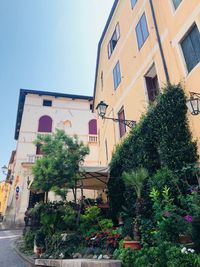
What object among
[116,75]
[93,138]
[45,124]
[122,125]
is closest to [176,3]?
[116,75]

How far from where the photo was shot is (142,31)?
35.2 ft

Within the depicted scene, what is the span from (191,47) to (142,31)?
408 cm

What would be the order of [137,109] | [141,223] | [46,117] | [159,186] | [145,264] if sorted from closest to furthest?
[145,264] < [141,223] < [159,186] < [137,109] < [46,117]

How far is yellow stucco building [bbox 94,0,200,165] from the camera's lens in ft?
24.5

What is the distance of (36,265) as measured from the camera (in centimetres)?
691

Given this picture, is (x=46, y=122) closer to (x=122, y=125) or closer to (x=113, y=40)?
(x=113, y=40)

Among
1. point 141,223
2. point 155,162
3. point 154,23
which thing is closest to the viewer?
point 141,223

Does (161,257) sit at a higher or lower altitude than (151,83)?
lower

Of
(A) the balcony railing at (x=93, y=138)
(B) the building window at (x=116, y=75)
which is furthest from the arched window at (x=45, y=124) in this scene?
→ (B) the building window at (x=116, y=75)

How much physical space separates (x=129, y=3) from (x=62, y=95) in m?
15.1

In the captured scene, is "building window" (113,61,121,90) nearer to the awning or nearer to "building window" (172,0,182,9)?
"building window" (172,0,182,9)

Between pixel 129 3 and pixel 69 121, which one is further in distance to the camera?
pixel 69 121

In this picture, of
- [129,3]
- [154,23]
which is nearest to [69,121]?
[129,3]

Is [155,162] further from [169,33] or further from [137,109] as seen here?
[169,33]
